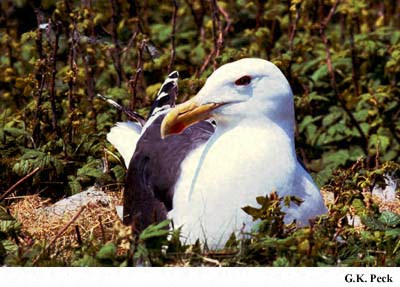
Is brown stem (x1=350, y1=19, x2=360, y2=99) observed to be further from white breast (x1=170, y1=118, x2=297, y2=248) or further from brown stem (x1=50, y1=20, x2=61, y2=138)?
white breast (x1=170, y1=118, x2=297, y2=248)

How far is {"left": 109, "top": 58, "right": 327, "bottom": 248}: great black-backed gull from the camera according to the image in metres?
4.65

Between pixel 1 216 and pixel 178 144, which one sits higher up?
pixel 178 144

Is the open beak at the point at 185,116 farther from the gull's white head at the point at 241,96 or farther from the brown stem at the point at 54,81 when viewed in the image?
the brown stem at the point at 54,81

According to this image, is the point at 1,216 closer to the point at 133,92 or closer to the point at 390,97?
the point at 133,92

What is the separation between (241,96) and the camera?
4.72 metres

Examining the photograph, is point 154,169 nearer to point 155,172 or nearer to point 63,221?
point 155,172

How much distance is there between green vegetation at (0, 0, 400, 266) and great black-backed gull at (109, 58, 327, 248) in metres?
0.10

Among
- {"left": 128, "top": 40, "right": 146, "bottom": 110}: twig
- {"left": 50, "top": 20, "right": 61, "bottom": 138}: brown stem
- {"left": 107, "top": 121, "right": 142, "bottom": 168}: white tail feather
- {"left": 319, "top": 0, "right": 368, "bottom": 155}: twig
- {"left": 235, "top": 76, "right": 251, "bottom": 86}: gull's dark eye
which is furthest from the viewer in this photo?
{"left": 319, "top": 0, "right": 368, "bottom": 155}: twig

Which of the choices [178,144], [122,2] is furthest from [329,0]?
[178,144]

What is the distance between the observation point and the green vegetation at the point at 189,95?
4.60m

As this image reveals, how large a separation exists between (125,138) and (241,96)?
1.35 meters

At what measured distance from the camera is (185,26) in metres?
8.78

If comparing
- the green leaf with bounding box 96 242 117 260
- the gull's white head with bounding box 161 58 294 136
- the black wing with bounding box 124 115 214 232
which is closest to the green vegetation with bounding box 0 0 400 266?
the green leaf with bounding box 96 242 117 260

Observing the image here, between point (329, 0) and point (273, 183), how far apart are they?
3.56 meters
